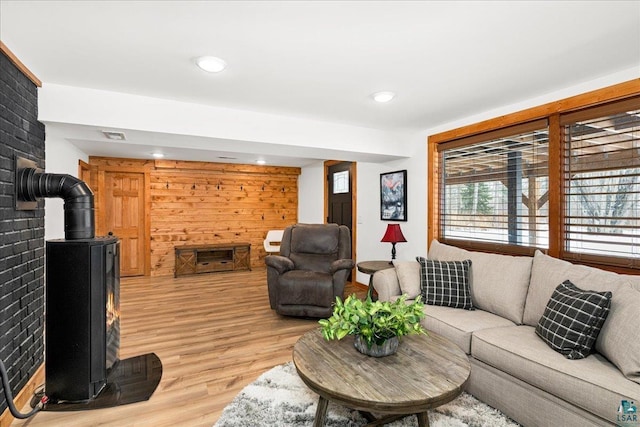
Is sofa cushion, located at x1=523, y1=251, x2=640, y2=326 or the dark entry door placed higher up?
the dark entry door

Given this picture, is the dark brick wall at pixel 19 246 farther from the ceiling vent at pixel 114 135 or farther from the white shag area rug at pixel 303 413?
the white shag area rug at pixel 303 413

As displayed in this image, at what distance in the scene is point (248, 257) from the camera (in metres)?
Answer: 6.50

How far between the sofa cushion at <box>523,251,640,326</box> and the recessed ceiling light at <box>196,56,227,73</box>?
2627mm

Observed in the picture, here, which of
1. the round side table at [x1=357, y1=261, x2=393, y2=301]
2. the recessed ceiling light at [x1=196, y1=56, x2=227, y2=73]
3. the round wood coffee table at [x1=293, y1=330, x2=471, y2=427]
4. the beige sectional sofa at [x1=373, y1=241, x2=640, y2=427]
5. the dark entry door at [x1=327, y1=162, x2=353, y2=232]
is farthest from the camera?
the dark entry door at [x1=327, y1=162, x2=353, y2=232]

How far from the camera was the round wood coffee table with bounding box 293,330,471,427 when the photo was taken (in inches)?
57.1

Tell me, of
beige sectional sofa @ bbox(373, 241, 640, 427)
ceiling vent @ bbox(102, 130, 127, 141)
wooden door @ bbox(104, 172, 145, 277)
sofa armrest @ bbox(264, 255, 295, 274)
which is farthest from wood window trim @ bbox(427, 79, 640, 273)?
wooden door @ bbox(104, 172, 145, 277)

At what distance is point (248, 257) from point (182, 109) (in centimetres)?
396

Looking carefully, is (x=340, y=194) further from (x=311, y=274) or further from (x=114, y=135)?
(x=114, y=135)

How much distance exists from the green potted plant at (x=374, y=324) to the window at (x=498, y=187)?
1.78m

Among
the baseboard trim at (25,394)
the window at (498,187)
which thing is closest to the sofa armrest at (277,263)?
the window at (498,187)

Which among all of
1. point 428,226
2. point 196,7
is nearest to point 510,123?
point 428,226

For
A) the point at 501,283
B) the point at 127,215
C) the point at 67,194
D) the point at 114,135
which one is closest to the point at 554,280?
the point at 501,283

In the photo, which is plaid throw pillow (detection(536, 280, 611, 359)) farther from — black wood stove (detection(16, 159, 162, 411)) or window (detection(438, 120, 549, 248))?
black wood stove (detection(16, 159, 162, 411))

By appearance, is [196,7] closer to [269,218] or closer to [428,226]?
[428,226]
